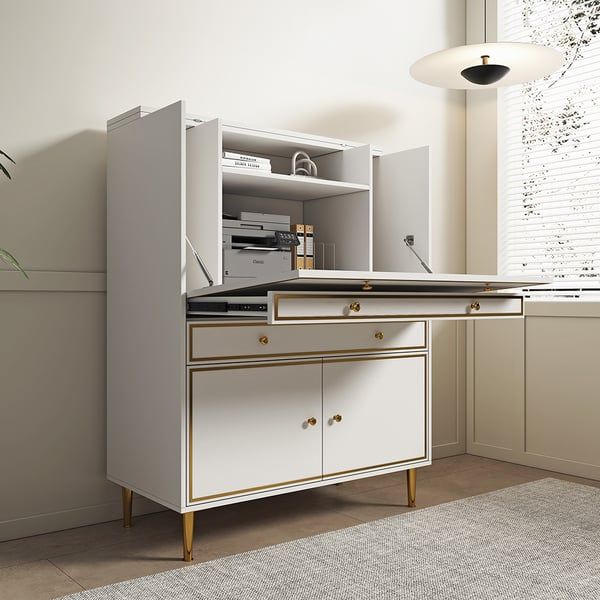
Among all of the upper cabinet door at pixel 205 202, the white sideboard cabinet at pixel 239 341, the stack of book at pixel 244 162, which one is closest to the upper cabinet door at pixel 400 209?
the white sideboard cabinet at pixel 239 341

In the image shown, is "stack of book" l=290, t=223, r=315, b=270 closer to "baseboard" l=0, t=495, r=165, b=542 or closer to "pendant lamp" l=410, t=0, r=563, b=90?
"pendant lamp" l=410, t=0, r=563, b=90

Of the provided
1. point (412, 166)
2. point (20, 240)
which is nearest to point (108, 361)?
point (20, 240)

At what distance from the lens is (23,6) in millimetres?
2682

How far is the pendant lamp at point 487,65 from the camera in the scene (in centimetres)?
310

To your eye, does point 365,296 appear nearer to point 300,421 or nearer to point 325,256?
point 300,421

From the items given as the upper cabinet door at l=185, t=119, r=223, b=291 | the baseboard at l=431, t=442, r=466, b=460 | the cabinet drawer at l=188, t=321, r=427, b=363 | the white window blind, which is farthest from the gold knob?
the baseboard at l=431, t=442, r=466, b=460

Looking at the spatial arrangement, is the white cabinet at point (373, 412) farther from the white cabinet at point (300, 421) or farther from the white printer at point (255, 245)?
the white printer at point (255, 245)

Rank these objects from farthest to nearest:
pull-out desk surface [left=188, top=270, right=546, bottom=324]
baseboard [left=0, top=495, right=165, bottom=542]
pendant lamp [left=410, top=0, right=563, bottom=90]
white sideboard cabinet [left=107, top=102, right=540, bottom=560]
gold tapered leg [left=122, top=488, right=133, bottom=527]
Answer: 1. pendant lamp [left=410, top=0, right=563, bottom=90]
2. gold tapered leg [left=122, top=488, right=133, bottom=527]
3. baseboard [left=0, top=495, right=165, bottom=542]
4. white sideboard cabinet [left=107, top=102, right=540, bottom=560]
5. pull-out desk surface [left=188, top=270, right=546, bottom=324]

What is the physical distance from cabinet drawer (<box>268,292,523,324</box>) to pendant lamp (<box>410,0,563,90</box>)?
112cm

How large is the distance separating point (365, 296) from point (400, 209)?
1103mm

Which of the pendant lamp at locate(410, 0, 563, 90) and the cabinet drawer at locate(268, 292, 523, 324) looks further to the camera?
the pendant lamp at locate(410, 0, 563, 90)

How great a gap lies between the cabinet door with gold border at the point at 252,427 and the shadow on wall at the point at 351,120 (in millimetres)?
1298

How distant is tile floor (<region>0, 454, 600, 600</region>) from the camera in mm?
2332

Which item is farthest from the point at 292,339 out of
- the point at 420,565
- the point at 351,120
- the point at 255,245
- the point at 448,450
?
the point at 448,450
